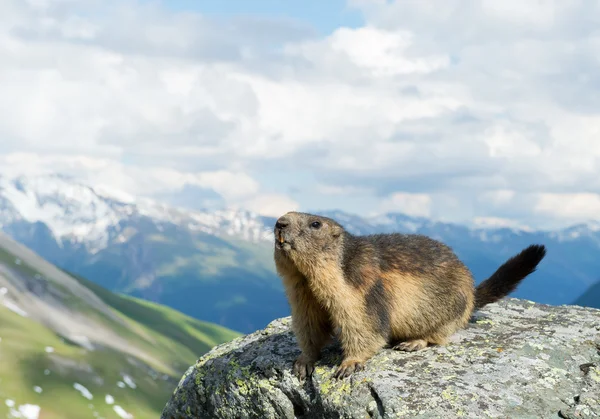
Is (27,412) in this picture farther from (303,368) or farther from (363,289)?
(363,289)

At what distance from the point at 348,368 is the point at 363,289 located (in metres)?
1.33

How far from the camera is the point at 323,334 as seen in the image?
1122 centimetres

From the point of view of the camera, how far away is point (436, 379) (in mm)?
9656

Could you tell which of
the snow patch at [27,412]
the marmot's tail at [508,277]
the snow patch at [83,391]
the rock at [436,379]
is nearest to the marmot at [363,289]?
the rock at [436,379]

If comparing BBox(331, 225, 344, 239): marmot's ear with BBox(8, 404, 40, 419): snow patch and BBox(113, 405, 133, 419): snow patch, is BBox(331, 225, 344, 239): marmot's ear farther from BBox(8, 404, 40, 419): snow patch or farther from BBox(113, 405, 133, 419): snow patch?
BBox(113, 405, 133, 419): snow patch

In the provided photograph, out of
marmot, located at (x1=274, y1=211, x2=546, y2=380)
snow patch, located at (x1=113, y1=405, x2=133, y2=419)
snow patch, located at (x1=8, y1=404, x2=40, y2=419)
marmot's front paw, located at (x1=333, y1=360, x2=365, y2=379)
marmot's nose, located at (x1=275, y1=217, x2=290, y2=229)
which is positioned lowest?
snow patch, located at (x1=113, y1=405, x2=133, y2=419)

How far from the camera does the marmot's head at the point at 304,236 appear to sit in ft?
33.6

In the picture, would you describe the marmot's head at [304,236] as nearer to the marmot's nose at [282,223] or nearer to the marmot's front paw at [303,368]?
the marmot's nose at [282,223]

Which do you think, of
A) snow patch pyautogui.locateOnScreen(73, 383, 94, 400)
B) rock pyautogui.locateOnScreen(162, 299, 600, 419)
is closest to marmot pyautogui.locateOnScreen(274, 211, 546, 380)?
rock pyautogui.locateOnScreen(162, 299, 600, 419)

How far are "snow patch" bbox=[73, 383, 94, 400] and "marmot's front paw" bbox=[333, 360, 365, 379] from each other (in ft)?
598

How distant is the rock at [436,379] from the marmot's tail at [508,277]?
433 millimetres

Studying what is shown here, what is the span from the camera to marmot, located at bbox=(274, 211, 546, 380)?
10.4 m

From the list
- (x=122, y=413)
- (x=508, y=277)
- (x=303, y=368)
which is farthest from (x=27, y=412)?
(x=508, y=277)

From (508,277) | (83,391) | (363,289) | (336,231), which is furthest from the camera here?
(83,391)
